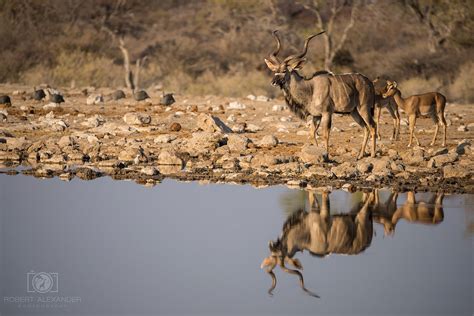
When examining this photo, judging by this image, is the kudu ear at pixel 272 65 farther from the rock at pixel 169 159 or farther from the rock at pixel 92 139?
the rock at pixel 92 139

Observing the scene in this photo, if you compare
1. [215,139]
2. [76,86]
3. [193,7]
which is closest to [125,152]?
[215,139]

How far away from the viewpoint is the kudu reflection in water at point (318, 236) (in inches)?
377

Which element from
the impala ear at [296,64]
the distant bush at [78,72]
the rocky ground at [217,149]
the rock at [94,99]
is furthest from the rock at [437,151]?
the distant bush at [78,72]

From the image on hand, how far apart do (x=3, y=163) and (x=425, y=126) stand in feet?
25.3

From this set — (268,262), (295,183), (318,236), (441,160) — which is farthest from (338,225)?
(441,160)

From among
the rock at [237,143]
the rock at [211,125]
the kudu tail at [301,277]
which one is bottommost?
the kudu tail at [301,277]

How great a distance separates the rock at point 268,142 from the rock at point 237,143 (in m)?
0.22

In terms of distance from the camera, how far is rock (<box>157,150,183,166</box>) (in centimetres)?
1467

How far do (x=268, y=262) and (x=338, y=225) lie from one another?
1.55m

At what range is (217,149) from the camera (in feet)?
50.1

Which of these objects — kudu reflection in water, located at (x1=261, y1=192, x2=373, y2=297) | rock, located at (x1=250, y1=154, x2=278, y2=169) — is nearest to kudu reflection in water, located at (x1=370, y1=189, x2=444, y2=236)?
kudu reflection in water, located at (x1=261, y1=192, x2=373, y2=297)

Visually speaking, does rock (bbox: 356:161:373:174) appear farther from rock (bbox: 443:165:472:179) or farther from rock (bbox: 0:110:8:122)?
rock (bbox: 0:110:8:122)

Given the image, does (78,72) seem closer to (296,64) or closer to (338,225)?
(296,64)

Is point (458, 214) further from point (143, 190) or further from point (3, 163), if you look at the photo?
point (3, 163)
